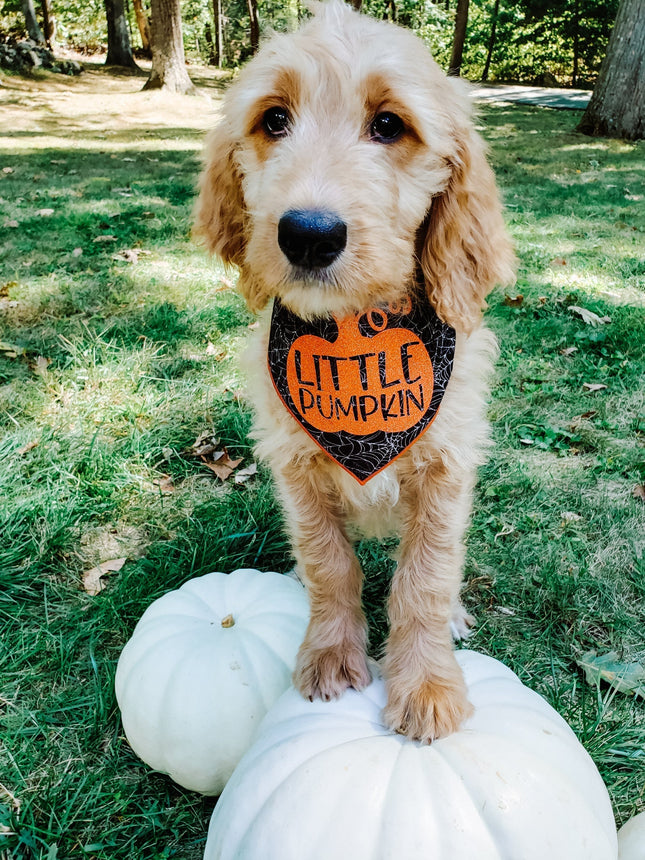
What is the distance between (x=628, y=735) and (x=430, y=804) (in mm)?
992

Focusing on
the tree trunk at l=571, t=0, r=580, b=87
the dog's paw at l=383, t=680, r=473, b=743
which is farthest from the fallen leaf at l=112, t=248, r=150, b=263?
the tree trunk at l=571, t=0, r=580, b=87

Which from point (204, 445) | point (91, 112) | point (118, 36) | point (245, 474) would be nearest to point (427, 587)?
point (245, 474)

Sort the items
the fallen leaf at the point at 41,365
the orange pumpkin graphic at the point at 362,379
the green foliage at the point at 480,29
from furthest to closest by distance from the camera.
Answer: the green foliage at the point at 480,29
the fallen leaf at the point at 41,365
the orange pumpkin graphic at the point at 362,379

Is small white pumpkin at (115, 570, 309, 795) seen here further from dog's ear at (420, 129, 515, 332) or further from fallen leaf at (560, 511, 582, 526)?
fallen leaf at (560, 511, 582, 526)

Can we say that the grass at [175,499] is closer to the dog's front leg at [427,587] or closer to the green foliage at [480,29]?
the dog's front leg at [427,587]

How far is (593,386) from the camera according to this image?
404 centimetres

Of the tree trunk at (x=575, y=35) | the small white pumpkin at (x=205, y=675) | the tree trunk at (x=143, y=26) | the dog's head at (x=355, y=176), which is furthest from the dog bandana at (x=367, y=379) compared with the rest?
the tree trunk at (x=143, y=26)

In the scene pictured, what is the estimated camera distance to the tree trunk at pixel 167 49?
13.8 m

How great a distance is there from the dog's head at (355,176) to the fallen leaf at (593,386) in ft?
6.44

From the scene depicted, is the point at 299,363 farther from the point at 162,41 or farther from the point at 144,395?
the point at 162,41

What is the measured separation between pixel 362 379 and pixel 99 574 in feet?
5.02

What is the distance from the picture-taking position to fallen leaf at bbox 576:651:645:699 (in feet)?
7.45

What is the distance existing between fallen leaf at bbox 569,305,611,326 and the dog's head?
2.73 metres

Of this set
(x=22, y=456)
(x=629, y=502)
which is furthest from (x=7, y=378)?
(x=629, y=502)
